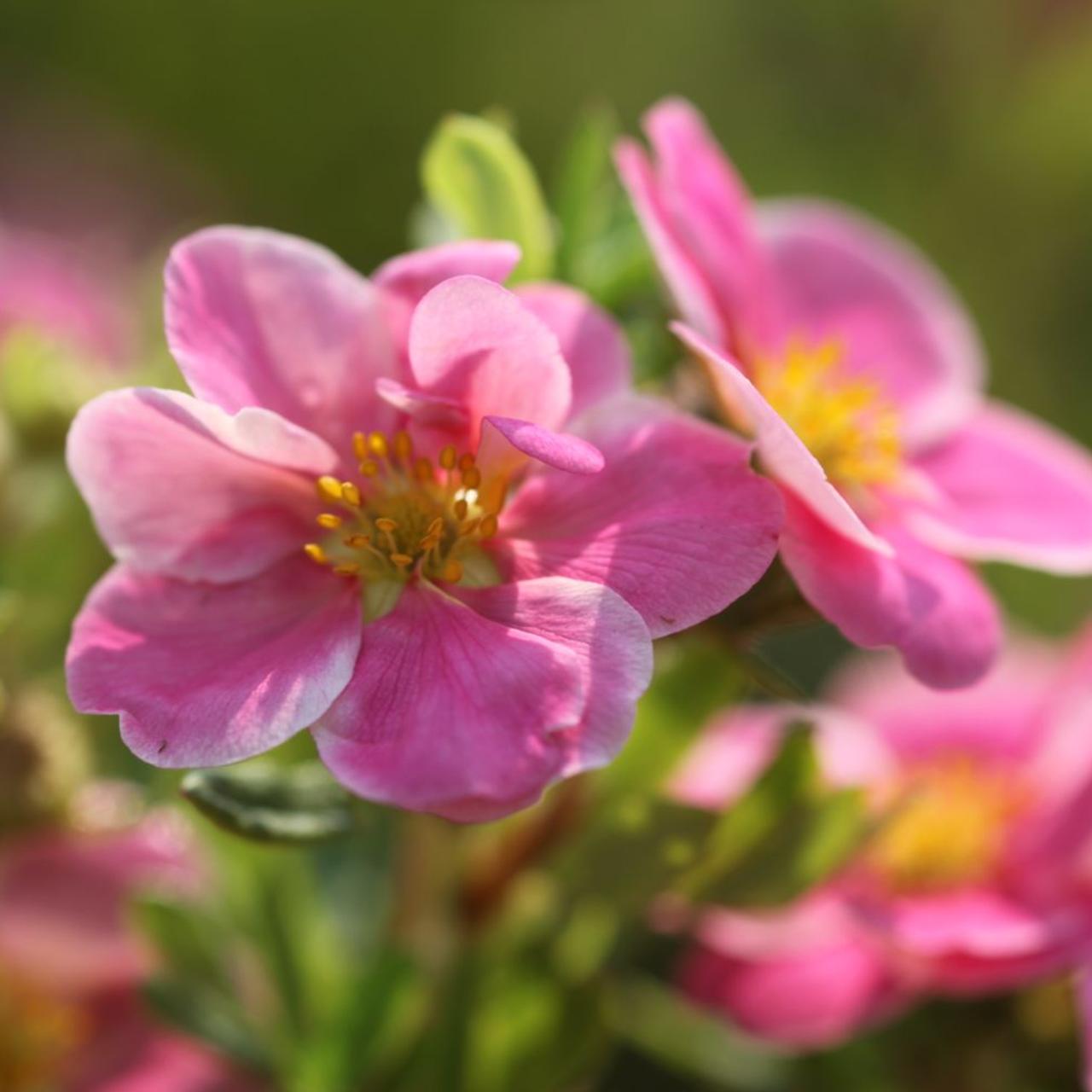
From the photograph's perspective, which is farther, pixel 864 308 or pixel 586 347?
pixel 864 308

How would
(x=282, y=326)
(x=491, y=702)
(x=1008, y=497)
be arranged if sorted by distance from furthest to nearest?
1. (x=1008, y=497)
2. (x=282, y=326)
3. (x=491, y=702)

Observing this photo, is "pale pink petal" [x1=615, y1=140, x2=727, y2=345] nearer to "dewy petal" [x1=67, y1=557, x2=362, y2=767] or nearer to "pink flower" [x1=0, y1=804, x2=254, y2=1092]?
"dewy petal" [x1=67, y1=557, x2=362, y2=767]

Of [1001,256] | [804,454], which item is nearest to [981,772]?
[804,454]

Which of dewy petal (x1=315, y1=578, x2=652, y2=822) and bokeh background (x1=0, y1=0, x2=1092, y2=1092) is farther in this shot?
bokeh background (x1=0, y1=0, x2=1092, y2=1092)

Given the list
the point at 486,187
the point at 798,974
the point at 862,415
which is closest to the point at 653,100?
the point at 862,415

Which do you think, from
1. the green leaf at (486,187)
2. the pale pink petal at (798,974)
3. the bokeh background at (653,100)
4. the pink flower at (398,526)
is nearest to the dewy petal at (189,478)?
the pink flower at (398,526)

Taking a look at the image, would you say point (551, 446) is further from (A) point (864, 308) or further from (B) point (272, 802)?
(A) point (864, 308)

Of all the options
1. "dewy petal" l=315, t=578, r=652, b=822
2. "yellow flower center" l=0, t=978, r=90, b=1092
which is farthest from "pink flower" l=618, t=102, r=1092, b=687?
"yellow flower center" l=0, t=978, r=90, b=1092
